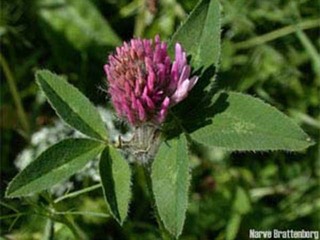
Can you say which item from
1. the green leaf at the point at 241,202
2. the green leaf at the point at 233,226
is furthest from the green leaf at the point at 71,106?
the green leaf at the point at 241,202

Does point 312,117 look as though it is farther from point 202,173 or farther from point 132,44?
point 132,44

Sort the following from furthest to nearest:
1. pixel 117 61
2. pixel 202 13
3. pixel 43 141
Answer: pixel 43 141
pixel 202 13
pixel 117 61

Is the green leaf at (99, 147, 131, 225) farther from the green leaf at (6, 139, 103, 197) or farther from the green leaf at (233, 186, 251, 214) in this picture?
the green leaf at (233, 186, 251, 214)

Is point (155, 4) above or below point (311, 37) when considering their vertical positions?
above

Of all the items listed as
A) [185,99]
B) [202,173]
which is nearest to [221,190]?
[202,173]

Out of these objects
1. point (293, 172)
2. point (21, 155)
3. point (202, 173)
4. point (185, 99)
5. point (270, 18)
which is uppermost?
point (185, 99)

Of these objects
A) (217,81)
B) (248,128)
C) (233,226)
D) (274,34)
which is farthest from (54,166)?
(274,34)
